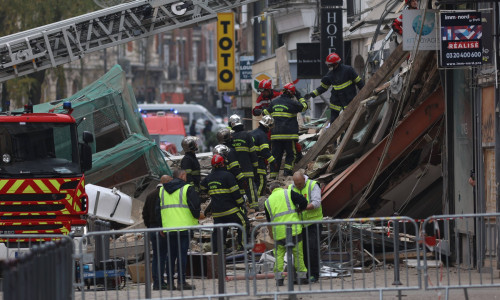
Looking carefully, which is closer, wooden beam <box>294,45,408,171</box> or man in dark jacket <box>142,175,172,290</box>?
man in dark jacket <box>142,175,172,290</box>

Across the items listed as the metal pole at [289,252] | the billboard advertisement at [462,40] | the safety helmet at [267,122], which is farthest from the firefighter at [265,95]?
the metal pole at [289,252]

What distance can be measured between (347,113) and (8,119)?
519 centimetres

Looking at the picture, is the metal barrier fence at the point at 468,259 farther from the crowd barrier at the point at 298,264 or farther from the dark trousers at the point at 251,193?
the dark trousers at the point at 251,193

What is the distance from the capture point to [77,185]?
664 inches

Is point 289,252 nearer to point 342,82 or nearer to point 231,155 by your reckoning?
point 231,155

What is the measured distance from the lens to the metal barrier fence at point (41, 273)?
765 centimetres

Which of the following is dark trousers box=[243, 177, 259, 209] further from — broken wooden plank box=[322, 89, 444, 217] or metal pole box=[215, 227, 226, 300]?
metal pole box=[215, 227, 226, 300]

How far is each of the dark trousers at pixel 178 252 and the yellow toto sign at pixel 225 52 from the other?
65.9 ft

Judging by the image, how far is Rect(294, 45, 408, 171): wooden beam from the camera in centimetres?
1667

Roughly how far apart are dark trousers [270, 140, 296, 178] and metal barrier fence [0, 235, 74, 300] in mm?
8738

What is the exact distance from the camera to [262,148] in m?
18.5

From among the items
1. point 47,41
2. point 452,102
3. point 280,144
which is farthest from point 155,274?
point 47,41

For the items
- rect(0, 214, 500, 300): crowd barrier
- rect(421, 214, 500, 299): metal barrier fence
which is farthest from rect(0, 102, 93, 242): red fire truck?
rect(421, 214, 500, 299): metal barrier fence

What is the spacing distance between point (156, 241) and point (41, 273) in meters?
4.69
